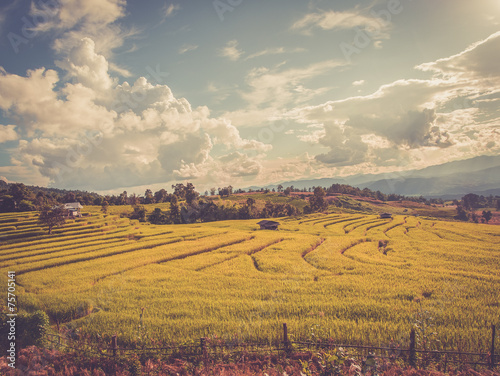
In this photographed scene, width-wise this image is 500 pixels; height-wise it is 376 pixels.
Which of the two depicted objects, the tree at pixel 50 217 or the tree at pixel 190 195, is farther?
the tree at pixel 190 195

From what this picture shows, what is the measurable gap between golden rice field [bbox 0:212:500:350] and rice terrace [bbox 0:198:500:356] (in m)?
0.08

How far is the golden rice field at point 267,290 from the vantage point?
499 inches

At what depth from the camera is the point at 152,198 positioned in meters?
157

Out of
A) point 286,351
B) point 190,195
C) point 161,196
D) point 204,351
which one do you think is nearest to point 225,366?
point 204,351

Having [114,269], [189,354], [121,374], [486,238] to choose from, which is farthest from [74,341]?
[486,238]

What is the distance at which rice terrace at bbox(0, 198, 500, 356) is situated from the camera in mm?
12750

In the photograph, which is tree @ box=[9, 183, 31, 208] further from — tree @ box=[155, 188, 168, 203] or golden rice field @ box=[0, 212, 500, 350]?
tree @ box=[155, 188, 168, 203]

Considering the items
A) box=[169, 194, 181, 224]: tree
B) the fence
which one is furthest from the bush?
box=[169, 194, 181, 224]: tree

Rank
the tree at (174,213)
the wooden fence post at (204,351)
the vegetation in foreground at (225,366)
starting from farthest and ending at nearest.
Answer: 1. the tree at (174,213)
2. the wooden fence post at (204,351)
3. the vegetation in foreground at (225,366)

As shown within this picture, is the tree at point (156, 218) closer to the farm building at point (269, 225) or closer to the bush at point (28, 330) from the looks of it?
the farm building at point (269, 225)

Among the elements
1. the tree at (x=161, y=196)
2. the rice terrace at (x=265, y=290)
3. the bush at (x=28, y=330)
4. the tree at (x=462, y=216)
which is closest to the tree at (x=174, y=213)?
the rice terrace at (x=265, y=290)

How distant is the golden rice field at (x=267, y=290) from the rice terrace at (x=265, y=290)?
8 cm

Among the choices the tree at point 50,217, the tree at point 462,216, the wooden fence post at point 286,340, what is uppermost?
the tree at point 50,217

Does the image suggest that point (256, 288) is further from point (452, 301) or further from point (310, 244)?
point (310, 244)
